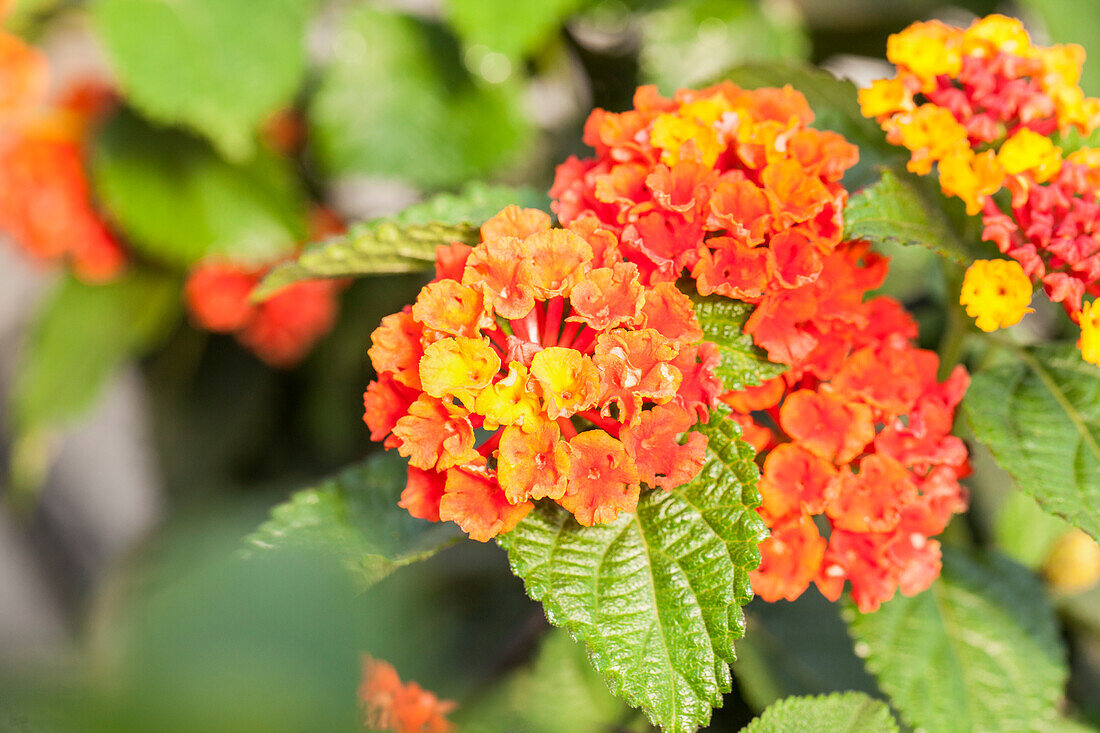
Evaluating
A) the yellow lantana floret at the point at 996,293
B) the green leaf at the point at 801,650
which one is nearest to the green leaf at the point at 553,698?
the green leaf at the point at 801,650

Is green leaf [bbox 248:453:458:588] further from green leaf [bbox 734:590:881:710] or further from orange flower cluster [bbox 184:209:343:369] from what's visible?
orange flower cluster [bbox 184:209:343:369]

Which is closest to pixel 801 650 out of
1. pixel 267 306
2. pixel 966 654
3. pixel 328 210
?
pixel 966 654

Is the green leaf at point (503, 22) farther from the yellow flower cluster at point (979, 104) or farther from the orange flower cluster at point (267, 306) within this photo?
the yellow flower cluster at point (979, 104)

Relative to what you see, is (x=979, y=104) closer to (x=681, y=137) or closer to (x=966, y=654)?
(x=681, y=137)

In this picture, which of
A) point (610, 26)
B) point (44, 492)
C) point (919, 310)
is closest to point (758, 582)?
point (919, 310)

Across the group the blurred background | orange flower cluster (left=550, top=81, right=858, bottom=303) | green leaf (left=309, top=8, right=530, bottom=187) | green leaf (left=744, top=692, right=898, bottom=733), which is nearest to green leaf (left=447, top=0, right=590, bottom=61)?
the blurred background
